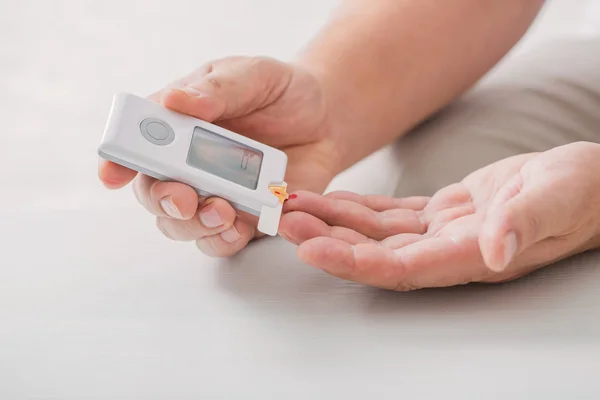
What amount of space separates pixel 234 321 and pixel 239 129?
0.23m

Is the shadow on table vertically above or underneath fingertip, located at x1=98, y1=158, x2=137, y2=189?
underneath

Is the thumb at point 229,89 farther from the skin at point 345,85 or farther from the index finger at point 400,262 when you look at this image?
the index finger at point 400,262

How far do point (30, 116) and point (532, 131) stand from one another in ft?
1.92

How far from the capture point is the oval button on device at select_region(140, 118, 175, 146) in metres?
0.57

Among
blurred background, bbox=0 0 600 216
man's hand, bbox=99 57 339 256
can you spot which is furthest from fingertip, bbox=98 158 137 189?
blurred background, bbox=0 0 600 216

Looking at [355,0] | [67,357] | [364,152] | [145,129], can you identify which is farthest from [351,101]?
[67,357]

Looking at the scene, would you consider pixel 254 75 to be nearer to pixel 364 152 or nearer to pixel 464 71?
pixel 364 152

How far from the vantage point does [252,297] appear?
0.59 metres

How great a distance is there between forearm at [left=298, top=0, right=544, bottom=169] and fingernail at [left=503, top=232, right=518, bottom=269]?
1.20 ft

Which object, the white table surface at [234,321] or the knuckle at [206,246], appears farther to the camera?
the knuckle at [206,246]

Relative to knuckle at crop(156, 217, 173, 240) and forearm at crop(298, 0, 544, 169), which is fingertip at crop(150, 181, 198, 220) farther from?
forearm at crop(298, 0, 544, 169)

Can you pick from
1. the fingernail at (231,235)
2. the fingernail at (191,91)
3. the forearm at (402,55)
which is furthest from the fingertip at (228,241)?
the forearm at (402,55)

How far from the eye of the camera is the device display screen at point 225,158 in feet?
1.90

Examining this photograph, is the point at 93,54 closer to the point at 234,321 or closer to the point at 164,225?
the point at 164,225
